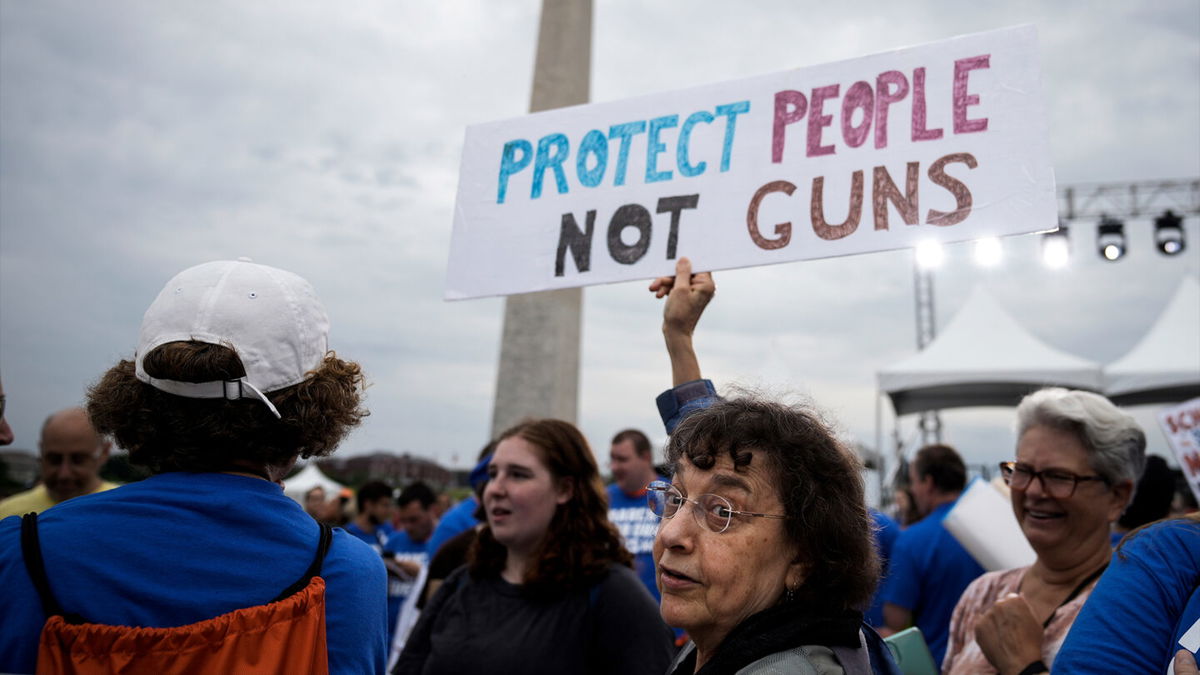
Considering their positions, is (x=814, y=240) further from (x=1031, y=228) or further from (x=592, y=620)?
(x=592, y=620)

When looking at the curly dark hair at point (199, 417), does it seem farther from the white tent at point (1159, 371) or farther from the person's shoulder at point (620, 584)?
the white tent at point (1159, 371)

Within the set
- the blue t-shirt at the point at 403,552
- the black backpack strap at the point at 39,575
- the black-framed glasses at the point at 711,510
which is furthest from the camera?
the blue t-shirt at the point at 403,552

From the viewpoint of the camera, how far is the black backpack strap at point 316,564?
117cm

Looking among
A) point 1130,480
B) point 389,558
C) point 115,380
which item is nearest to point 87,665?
point 115,380

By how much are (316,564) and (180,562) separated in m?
0.17

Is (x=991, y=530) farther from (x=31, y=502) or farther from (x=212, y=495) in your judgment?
(x=31, y=502)

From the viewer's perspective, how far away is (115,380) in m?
1.31

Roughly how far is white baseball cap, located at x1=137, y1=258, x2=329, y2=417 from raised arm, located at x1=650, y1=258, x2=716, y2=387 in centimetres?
87

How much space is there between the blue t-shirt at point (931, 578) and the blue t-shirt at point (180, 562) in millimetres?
2776

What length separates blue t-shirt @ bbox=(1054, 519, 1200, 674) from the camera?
4.24 ft

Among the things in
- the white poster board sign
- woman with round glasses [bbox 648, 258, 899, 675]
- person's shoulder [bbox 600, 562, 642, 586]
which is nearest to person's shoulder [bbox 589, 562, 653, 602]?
person's shoulder [bbox 600, 562, 642, 586]

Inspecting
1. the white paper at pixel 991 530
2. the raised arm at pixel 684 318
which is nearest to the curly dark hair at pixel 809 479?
the raised arm at pixel 684 318

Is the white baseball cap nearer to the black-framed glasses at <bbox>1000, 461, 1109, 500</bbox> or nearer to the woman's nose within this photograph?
the woman's nose

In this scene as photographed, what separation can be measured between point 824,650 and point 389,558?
4271mm
